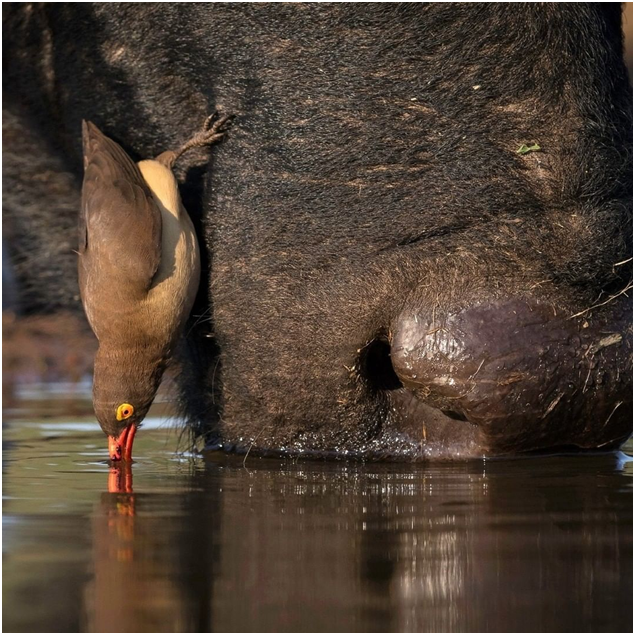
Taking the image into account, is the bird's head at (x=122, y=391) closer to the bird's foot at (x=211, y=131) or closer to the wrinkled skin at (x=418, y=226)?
the wrinkled skin at (x=418, y=226)

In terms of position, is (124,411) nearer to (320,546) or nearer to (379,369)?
(379,369)

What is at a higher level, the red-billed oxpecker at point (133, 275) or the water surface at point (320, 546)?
the red-billed oxpecker at point (133, 275)

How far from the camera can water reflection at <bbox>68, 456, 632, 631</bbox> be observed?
2.38m

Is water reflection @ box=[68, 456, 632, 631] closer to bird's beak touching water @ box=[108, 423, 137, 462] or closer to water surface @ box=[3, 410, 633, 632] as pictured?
water surface @ box=[3, 410, 633, 632]

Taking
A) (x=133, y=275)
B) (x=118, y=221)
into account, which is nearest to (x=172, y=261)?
(x=133, y=275)

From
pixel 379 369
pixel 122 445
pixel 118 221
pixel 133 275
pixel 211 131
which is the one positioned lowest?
pixel 122 445

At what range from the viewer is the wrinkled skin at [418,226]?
11.7ft

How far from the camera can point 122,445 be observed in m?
4.13

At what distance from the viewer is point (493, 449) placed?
365 cm

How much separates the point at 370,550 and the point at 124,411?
1478 millimetres

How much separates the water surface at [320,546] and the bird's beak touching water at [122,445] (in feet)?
0.38

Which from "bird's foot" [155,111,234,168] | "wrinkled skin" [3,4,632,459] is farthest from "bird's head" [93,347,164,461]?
"bird's foot" [155,111,234,168]

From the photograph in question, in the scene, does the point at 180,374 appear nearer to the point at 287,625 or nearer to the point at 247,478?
the point at 247,478

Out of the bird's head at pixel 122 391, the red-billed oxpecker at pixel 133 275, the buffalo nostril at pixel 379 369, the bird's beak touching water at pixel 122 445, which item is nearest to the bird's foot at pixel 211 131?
the red-billed oxpecker at pixel 133 275
